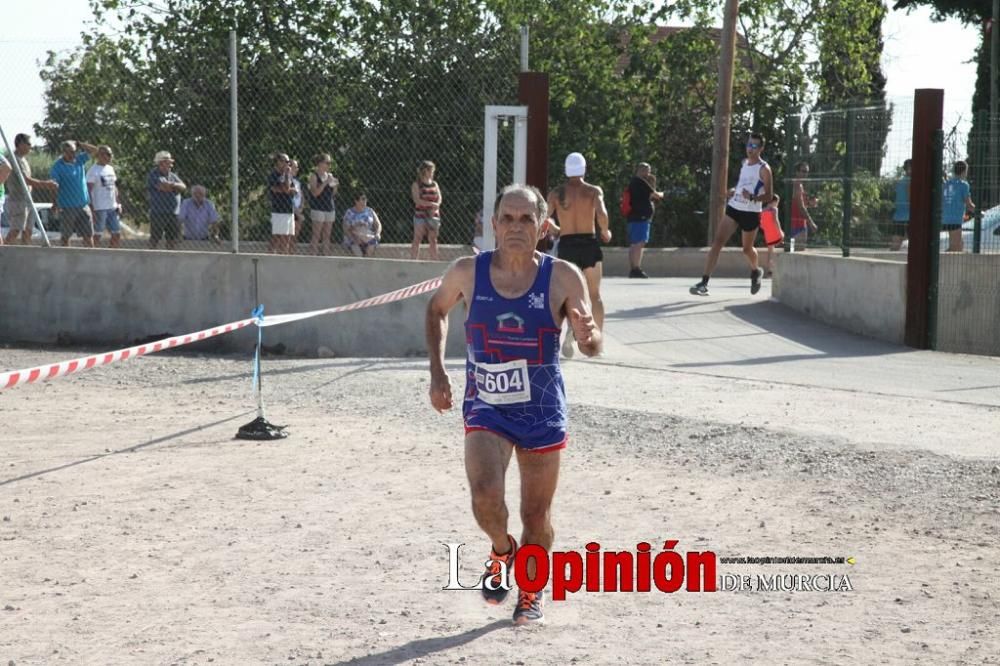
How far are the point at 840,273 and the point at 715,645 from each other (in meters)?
11.2

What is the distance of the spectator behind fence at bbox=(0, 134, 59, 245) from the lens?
15.1 meters

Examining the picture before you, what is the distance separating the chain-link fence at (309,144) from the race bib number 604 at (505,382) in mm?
8087

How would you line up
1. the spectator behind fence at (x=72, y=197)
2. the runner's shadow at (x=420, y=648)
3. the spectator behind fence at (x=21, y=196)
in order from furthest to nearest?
the spectator behind fence at (x=21, y=196), the spectator behind fence at (x=72, y=197), the runner's shadow at (x=420, y=648)

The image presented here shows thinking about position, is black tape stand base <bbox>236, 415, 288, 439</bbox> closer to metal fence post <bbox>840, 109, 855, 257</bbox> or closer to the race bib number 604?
the race bib number 604

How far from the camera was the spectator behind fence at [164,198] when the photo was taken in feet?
47.1

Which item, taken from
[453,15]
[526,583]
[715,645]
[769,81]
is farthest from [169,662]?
[769,81]

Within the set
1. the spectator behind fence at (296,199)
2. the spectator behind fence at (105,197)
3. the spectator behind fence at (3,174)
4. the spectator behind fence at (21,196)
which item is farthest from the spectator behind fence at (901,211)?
the spectator behind fence at (3,174)

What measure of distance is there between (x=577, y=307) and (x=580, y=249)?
23.5 ft

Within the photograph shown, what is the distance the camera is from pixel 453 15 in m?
15.5

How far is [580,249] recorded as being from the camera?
1260 cm

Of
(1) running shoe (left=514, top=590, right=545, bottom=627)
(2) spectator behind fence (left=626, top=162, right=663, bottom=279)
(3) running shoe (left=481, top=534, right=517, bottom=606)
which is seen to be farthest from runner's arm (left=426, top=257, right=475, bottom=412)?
(2) spectator behind fence (left=626, top=162, right=663, bottom=279)

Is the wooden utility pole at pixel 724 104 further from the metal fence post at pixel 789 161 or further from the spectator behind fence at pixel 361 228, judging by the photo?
the spectator behind fence at pixel 361 228

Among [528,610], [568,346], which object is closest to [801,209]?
[568,346]

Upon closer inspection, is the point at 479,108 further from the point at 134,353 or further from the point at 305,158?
the point at 134,353
